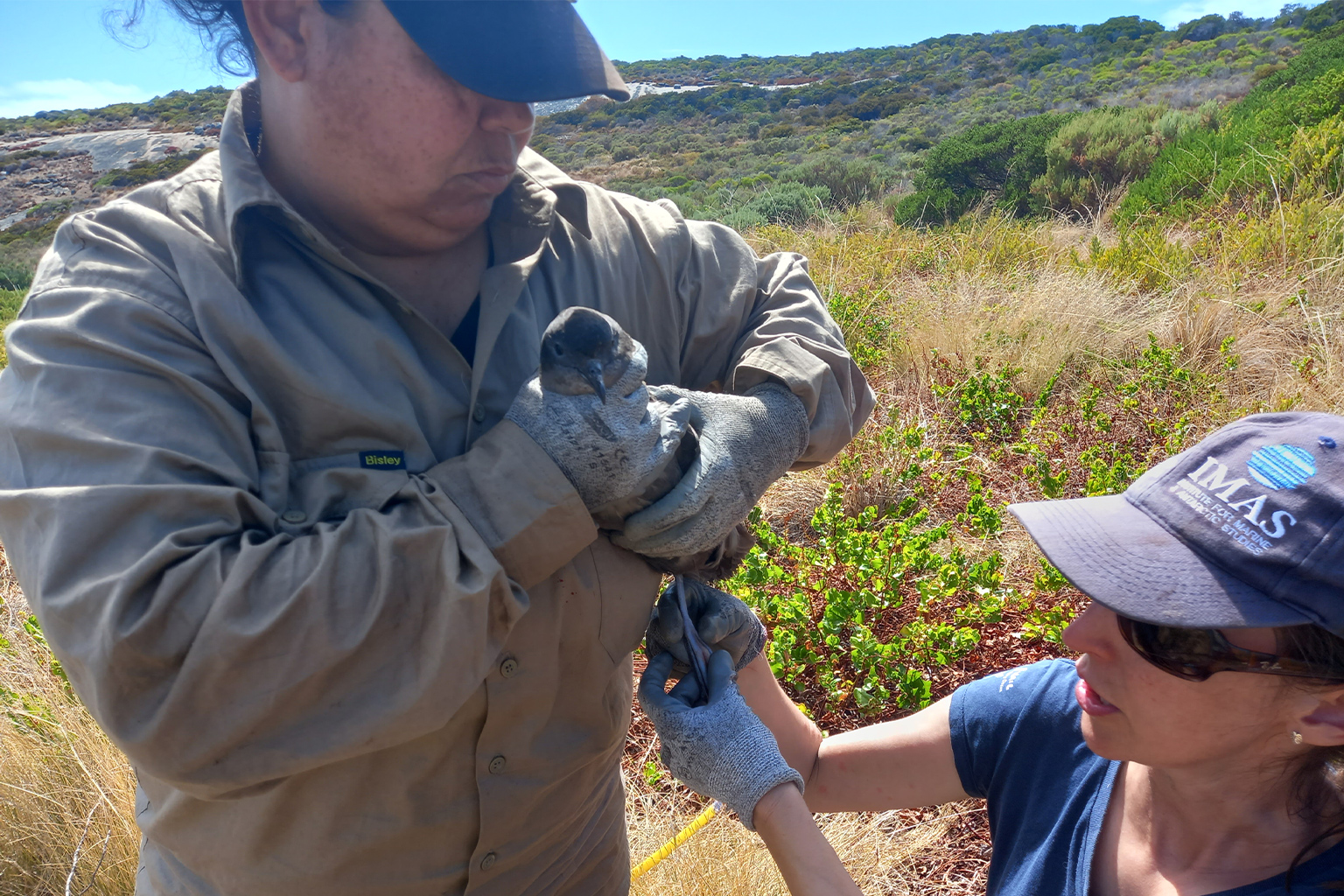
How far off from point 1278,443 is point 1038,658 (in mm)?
2153

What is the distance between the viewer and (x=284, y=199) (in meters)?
1.51

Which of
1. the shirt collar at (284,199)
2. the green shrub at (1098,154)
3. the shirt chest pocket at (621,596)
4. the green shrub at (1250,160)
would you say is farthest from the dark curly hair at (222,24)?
the green shrub at (1098,154)

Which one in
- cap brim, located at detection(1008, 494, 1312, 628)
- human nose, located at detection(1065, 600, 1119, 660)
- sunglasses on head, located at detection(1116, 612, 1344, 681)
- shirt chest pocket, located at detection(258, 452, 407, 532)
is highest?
shirt chest pocket, located at detection(258, 452, 407, 532)

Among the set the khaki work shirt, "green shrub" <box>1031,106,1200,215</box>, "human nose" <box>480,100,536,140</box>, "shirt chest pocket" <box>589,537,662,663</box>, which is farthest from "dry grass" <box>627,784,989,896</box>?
"green shrub" <box>1031,106,1200,215</box>

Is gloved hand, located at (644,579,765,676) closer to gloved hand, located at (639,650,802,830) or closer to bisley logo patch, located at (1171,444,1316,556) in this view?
gloved hand, located at (639,650,802,830)

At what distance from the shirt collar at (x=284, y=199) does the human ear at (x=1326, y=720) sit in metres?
1.55

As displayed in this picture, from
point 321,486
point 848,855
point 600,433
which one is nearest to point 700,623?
point 600,433

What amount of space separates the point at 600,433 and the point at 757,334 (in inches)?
23.7

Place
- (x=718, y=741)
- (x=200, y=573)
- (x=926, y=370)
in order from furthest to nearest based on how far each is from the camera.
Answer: (x=926, y=370)
(x=718, y=741)
(x=200, y=573)

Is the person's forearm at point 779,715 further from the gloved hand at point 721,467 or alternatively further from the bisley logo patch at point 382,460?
the bisley logo patch at point 382,460

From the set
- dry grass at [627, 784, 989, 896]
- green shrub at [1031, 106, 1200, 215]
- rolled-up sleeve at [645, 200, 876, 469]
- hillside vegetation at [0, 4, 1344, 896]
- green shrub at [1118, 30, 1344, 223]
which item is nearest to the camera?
rolled-up sleeve at [645, 200, 876, 469]

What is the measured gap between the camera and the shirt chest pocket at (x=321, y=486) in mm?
1344

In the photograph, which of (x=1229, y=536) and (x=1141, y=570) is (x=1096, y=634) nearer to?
(x=1141, y=570)

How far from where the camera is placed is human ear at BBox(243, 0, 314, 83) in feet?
4.59
